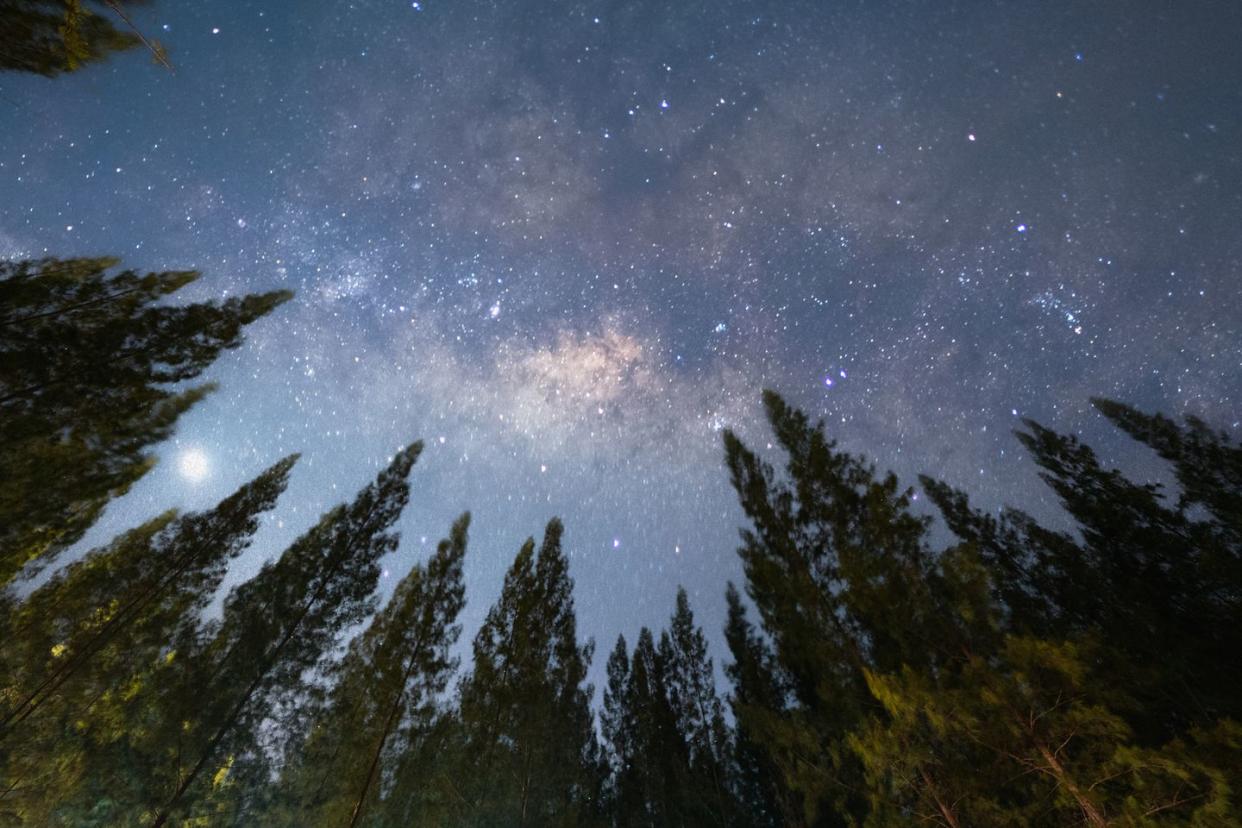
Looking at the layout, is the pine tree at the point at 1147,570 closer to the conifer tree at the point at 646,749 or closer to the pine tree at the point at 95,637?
the conifer tree at the point at 646,749

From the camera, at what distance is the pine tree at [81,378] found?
10.3 m

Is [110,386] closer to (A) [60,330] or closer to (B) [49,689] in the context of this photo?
(A) [60,330]

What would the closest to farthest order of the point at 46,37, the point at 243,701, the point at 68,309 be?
the point at 46,37 < the point at 68,309 < the point at 243,701

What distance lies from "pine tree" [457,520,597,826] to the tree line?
4.4 inches

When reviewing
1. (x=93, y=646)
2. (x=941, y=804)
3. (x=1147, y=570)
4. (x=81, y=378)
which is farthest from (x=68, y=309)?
(x=1147, y=570)

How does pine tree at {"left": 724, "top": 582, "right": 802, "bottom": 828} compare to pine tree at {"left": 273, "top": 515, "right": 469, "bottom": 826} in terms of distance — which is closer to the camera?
pine tree at {"left": 273, "top": 515, "right": 469, "bottom": 826}

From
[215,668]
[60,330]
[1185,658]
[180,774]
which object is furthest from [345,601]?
[1185,658]

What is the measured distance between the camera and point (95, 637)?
15.4 meters

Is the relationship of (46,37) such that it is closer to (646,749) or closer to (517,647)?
(517,647)

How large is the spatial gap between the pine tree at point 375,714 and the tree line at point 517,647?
0.09m

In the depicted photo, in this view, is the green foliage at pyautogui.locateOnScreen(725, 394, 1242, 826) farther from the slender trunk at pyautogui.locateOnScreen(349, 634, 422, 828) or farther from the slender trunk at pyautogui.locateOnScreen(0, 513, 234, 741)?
the slender trunk at pyautogui.locateOnScreen(0, 513, 234, 741)

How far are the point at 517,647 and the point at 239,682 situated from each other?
9744 millimetres

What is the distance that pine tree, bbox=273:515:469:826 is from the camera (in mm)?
15016

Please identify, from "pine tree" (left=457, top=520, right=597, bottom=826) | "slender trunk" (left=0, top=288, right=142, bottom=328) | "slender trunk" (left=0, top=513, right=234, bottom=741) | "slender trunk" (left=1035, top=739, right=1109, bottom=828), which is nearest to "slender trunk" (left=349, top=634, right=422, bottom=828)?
"pine tree" (left=457, top=520, right=597, bottom=826)
